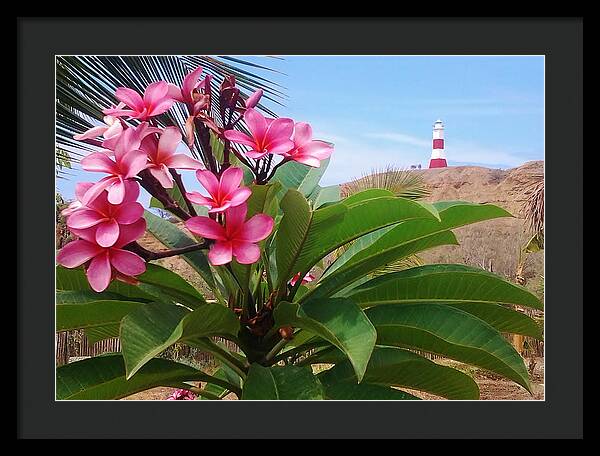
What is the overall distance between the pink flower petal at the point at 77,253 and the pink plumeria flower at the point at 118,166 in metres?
0.04

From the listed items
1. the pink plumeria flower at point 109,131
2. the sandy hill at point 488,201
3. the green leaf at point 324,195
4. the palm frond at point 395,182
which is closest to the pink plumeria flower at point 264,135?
the pink plumeria flower at point 109,131

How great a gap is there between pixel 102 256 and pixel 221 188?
0.41 ft

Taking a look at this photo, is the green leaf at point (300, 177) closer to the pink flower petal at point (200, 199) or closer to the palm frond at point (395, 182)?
the palm frond at point (395, 182)

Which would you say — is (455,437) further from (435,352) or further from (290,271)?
(290,271)

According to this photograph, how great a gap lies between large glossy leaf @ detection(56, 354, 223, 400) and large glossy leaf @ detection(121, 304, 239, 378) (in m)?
0.07

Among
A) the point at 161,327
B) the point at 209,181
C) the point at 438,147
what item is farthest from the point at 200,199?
the point at 438,147

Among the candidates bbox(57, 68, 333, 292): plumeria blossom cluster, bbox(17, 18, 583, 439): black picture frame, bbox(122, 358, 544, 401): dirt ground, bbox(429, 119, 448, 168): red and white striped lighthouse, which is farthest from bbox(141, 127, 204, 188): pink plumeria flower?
bbox(429, 119, 448, 168): red and white striped lighthouse

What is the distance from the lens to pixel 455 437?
2.40 feet

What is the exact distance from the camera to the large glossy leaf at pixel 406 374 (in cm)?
68

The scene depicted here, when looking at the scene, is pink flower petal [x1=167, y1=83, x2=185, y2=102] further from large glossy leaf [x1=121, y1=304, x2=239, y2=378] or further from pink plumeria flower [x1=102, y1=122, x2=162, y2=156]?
large glossy leaf [x1=121, y1=304, x2=239, y2=378]

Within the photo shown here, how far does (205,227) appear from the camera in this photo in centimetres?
58
